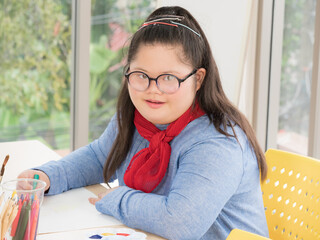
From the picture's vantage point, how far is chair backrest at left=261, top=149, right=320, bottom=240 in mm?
1535

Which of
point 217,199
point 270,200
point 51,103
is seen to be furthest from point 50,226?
point 51,103

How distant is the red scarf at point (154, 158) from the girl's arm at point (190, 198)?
77 mm

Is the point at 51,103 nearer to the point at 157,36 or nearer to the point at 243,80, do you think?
the point at 243,80

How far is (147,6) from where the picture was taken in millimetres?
3242

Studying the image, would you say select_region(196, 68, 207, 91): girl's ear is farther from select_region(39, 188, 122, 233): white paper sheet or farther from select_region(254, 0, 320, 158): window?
select_region(254, 0, 320, 158): window

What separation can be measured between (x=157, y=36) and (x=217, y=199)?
0.48 meters

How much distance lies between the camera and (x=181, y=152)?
1.45 meters

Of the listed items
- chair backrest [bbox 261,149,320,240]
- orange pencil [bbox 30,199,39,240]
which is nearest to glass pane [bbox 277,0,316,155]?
chair backrest [bbox 261,149,320,240]

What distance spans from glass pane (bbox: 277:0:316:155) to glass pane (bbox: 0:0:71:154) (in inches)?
51.8

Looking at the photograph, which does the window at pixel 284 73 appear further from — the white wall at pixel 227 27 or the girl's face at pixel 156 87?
the girl's face at pixel 156 87

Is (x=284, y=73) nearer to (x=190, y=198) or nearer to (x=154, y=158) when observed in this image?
(x=154, y=158)

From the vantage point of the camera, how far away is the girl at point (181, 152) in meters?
1.31

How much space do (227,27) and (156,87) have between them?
5.71 feet

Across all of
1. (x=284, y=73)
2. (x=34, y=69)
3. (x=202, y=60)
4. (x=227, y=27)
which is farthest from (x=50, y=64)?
(x=202, y=60)
